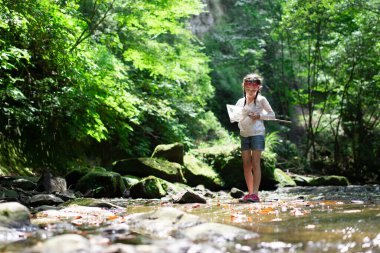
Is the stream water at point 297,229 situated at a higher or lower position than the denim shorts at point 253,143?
lower

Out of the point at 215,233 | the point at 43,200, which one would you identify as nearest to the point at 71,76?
the point at 43,200

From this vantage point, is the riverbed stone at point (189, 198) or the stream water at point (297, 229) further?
the riverbed stone at point (189, 198)

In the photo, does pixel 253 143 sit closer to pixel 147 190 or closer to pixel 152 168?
pixel 147 190

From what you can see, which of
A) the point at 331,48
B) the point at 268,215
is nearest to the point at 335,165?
the point at 331,48

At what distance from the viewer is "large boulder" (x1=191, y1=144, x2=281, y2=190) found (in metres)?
11.1

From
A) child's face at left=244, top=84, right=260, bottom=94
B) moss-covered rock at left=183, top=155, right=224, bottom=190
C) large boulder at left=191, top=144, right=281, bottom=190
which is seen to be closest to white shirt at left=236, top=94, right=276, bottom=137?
child's face at left=244, top=84, right=260, bottom=94

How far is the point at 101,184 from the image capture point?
760cm

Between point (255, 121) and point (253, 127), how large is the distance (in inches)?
3.6

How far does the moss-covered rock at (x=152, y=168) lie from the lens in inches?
377

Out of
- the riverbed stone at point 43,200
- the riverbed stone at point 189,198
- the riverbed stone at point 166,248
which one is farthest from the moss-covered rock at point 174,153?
the riverbed stone at point 166,248

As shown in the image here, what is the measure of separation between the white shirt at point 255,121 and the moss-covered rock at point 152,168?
3696 mm

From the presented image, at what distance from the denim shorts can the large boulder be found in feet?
15.7

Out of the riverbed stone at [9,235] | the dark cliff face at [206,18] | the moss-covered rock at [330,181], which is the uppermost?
the dark cliff face at [206,18]

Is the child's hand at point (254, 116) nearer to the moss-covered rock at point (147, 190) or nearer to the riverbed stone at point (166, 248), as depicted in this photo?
the moss-covered rock at point (147, 190)
